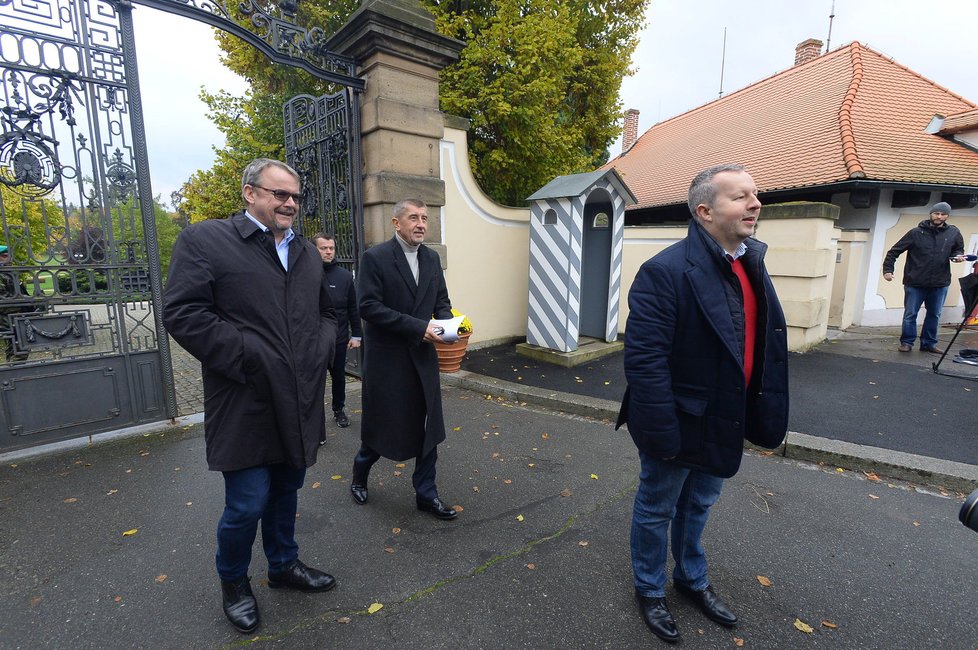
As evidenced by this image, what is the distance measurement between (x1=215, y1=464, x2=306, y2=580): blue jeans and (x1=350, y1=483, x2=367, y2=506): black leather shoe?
84cm

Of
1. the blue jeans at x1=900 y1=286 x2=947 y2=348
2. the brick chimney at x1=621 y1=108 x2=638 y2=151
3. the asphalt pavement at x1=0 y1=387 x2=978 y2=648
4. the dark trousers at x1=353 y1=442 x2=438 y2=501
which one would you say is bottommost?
the asphalt pavement at x1=0 y1=387 x2=978 y2=648

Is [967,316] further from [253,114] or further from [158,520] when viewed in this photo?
[253,114]

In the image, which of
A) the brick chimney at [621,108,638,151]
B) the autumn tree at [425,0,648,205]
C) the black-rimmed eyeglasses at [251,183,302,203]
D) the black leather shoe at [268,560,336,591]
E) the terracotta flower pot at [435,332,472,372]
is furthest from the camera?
the brick chimney at [621,108,638,151]

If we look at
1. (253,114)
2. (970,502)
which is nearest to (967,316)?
(970,502)

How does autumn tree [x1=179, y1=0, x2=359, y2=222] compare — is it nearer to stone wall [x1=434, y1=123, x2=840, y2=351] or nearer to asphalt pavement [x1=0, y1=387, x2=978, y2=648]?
stone wall [x1=434, y1=123, x2=840, y2=351]

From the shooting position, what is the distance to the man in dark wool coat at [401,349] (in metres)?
2.83

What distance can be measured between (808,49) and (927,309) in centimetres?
1428

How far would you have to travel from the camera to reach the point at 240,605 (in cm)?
216

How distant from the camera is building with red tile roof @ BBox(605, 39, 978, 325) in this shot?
8.79 metres

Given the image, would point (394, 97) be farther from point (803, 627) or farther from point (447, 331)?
point (803, 627)

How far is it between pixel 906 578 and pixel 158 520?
418 centimetres

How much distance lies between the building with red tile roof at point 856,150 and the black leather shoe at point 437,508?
8896mm

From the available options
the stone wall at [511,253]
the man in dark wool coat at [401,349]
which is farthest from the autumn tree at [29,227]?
the stone wall at [511,253]

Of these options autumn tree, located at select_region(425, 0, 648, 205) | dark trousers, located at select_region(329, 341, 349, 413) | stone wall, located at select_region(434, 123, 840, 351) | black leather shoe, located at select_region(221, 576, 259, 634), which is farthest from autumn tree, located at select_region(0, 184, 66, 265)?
autumn tree, located at select_region(425, 0, 648, 205)
